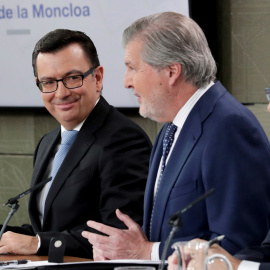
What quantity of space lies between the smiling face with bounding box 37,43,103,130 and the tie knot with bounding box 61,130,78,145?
3 centimetres

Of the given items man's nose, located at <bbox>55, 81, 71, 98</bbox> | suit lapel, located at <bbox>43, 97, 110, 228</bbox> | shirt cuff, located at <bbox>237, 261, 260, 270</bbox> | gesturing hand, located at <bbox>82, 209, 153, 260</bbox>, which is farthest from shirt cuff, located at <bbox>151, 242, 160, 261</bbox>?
man's nose, located at <bbox>55, 81, 71, 98</bbox>

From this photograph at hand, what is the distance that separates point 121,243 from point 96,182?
1.85 feet

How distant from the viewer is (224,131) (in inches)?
98.9

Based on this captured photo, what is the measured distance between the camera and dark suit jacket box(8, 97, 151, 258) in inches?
121

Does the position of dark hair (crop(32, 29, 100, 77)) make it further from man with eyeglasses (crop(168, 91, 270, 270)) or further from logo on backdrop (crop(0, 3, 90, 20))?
man with eyeglasses (crop(168, 91, 270, 270))

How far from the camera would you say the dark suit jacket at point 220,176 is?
2.45 m

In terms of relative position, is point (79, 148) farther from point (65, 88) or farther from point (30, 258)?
point (30, 258)

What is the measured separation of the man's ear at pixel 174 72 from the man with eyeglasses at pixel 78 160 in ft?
1.98

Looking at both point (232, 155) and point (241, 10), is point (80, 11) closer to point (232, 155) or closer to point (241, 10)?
point (241, 10)

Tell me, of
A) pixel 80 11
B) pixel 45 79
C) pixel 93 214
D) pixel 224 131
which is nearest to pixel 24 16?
pixel 80 11

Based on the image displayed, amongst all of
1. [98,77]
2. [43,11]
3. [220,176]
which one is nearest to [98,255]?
[220,176]

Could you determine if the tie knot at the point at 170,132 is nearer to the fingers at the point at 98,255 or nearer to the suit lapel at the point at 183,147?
the suit lapel at the point at 183,147

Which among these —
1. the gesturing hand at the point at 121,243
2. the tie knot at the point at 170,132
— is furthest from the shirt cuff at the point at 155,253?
the tie knot at the point at 170,132

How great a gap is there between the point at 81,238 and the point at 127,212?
8.7 inches
